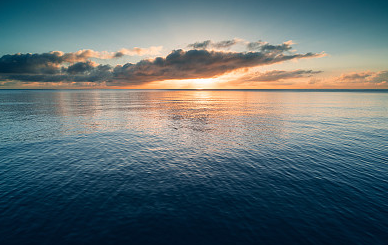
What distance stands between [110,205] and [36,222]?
260 inches

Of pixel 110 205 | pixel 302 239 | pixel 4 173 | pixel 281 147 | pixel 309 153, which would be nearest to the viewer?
pixel 302 239

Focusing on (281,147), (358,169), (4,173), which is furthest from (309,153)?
(4,173)

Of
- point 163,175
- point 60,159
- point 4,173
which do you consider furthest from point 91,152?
point 163,175

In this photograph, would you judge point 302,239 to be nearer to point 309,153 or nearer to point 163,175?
point 163,175

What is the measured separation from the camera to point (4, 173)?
90.5 feet

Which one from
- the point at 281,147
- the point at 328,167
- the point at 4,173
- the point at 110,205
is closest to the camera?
the point at 110,205

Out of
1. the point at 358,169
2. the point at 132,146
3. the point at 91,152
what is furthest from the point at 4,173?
the point at 358,169

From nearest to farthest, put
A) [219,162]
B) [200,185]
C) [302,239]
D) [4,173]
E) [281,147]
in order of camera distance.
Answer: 1. [302,239]
2. [200,185]
3. [4,173]
4. [219,162]
5. [281,147]

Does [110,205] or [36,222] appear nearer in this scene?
[36,222]

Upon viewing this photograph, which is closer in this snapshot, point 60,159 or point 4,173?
point 4,173

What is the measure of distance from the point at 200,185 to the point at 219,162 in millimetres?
9257

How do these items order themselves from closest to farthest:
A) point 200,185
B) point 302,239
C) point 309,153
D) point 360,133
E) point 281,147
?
point 302,239 → point 200,185 → point 309,153 → point 281,147 → point 360,133

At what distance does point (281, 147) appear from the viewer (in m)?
41.2

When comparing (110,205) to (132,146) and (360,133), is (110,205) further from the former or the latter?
(360,133)
